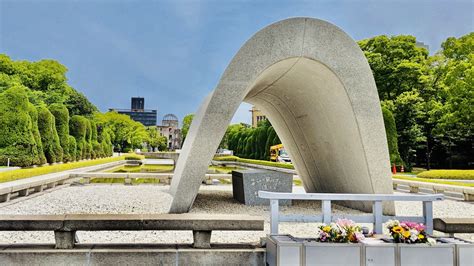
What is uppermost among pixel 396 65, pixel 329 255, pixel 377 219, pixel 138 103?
pixel 138 103

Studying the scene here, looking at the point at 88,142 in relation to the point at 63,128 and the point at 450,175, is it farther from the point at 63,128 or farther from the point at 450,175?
the point at 450,175

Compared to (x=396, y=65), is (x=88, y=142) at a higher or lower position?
lower

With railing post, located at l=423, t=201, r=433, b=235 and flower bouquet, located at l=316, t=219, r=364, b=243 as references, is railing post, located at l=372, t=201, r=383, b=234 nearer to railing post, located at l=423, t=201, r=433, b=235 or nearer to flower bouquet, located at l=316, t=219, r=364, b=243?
railing post, located at l=423, t=201, r=433, b=235

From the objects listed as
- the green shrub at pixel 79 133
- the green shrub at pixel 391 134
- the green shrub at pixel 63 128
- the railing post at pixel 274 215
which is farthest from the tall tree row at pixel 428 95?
the green shrub at pixel 79 133

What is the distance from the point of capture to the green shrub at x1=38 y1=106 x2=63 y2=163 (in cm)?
2625

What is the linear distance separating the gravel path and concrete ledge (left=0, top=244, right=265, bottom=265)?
5.01 ft

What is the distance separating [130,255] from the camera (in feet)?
15.8

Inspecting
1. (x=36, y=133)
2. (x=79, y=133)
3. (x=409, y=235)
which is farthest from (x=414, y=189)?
(x=79, y=133)

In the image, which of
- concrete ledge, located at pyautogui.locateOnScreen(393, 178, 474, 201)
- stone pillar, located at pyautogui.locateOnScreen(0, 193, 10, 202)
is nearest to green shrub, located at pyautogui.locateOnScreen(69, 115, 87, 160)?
stone pillar, located at pyautogui.locateOnScreen(0, 193, 10, 202)

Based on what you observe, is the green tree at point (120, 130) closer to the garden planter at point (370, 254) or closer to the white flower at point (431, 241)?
the garden planter at point (370, 254)

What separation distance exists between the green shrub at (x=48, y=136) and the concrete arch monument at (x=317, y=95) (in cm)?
2164

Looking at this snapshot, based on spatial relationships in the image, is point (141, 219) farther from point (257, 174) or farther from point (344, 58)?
point (257, 174)

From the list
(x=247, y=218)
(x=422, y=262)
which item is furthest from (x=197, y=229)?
(x=422, y=262)

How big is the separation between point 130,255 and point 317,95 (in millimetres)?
6012
